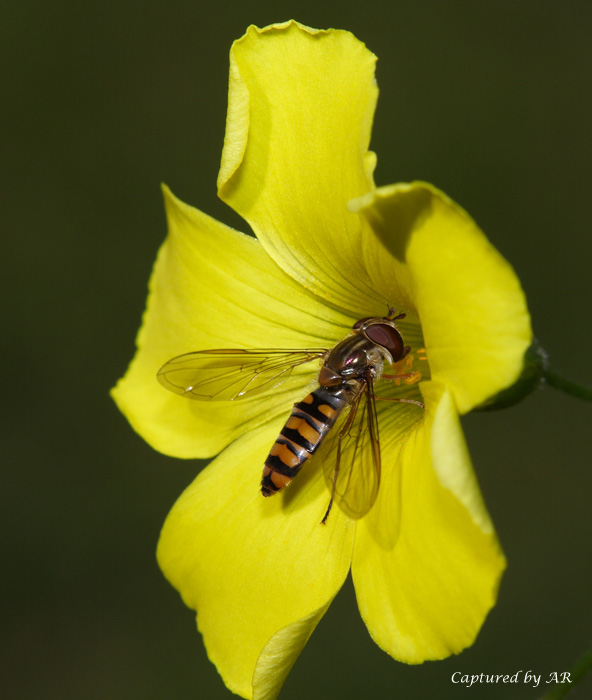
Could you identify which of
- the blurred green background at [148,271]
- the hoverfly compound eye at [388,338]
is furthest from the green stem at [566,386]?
the blurred green background at [148,271]

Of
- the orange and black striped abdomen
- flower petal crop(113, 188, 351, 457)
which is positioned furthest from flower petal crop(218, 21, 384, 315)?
the orange and black striped abdomen

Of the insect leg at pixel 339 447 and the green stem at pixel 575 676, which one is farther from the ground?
the insect leg at pixel 339 447

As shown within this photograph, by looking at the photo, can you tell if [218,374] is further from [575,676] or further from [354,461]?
[575,676]

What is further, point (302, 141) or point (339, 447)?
point (302, 141)

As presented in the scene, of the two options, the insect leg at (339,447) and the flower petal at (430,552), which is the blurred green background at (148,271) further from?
the flower petal at (430,552)

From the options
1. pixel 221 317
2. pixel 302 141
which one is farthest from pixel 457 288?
pixel 221 317

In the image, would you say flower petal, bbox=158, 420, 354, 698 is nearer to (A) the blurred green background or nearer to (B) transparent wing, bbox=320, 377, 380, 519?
(B) transparent wing, bbox=320, 377, 380, 519

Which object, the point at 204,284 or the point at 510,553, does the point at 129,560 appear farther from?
the point at 204,284

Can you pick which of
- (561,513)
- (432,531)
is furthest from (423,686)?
(432,531)
